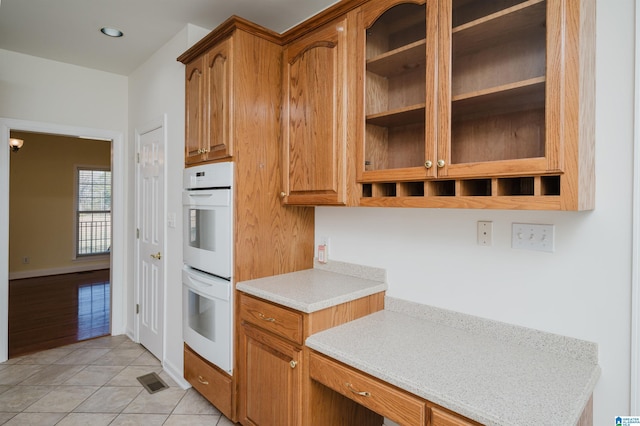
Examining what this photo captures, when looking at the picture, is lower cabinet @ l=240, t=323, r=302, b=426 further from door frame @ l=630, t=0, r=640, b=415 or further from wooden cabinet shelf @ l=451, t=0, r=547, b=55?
wooden cabinet shelf @ l=451, t=0, r=547, b=55

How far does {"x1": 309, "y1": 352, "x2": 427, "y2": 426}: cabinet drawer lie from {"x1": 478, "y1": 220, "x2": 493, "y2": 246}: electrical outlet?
0.78 metres

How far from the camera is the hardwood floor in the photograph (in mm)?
3521

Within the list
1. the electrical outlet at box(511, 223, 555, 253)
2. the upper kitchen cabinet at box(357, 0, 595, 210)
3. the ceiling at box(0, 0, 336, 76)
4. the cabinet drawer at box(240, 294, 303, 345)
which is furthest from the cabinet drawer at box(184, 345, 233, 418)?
the ceiling at box(0, 0, 336, 76)


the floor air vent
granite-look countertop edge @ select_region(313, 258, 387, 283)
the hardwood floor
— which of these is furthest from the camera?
the hardwood floor

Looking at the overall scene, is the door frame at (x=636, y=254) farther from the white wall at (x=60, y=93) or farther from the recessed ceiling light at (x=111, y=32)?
the white wall at (x=60, y=93)

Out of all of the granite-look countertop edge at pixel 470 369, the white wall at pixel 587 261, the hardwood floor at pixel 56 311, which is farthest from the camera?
the hardwood floor at pixel 56 311

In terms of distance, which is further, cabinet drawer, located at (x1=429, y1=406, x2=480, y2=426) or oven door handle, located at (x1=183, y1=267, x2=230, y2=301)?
oven door handle, located at (x1=183, y1=267, x2=230, y2=301)

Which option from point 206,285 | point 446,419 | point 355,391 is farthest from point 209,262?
point 446,419

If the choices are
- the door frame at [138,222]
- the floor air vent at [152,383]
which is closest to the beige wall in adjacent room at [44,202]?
the door frame at [138,222]

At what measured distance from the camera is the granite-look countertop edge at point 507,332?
→ 136 centimetres

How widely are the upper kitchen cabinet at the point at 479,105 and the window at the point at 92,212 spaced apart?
6.94 metres

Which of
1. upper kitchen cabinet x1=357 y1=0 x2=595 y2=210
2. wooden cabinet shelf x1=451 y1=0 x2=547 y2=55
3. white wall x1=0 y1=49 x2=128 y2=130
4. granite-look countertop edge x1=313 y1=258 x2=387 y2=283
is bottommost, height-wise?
granite-look countertop edge x1=313 y1=258 x2=387 y2=283

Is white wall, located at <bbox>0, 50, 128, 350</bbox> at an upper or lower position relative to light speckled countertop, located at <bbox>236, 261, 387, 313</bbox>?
upper

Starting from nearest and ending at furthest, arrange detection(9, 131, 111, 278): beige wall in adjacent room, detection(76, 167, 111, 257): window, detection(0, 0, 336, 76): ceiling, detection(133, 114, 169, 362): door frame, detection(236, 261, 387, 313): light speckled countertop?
detection(236, 261, 387, 313): light speckled countertop → detection(0, 0, 336, 76): ceiling → detection(133, 114, 169, 362): door frame → detection(9, 131, 111, 278): beige wall in adjacent room → detection(76, 167, 111, 257): window
